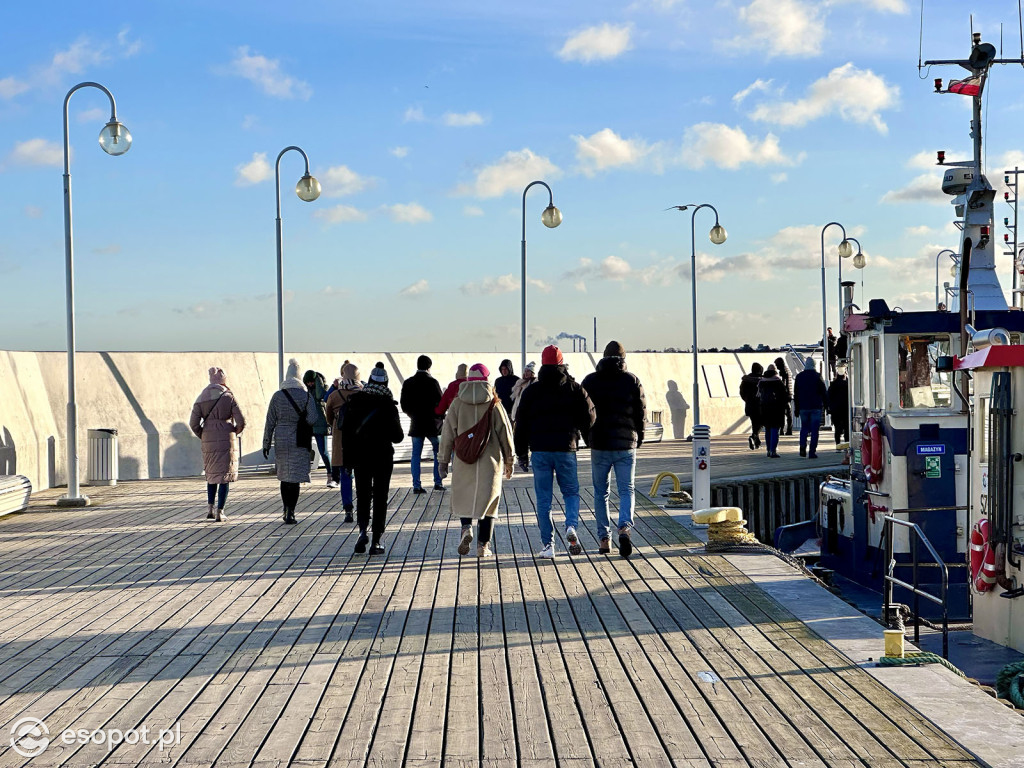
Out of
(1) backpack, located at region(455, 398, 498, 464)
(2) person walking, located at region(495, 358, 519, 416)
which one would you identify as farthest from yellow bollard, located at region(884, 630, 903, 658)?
(2) person walking, located at region(495, 358, 519, 416)

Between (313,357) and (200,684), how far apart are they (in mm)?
20099

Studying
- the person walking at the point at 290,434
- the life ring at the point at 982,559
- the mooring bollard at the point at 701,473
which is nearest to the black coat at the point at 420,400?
the person walking at the point at 290,434

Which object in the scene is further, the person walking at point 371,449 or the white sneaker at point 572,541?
the person walking at point 371,449

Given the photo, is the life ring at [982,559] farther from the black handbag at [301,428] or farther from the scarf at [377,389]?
the black handbag at [301,428]

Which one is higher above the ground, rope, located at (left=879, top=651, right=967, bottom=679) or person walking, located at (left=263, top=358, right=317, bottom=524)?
person walking, located at (left=263, top=358, right=317, bottom=524)

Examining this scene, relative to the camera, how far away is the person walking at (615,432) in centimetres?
1145

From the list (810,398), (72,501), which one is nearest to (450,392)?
(72,501)

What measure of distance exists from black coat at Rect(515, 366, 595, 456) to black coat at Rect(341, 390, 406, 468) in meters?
1.30

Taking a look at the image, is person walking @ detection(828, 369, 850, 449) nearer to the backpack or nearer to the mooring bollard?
the mooring bollard

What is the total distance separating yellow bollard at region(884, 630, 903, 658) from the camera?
701 centimetres

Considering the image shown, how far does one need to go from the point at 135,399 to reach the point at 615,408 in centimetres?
1366

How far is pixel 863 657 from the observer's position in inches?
282

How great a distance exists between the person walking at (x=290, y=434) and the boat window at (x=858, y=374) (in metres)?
7.52

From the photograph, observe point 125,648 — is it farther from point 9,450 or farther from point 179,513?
point 9,450
